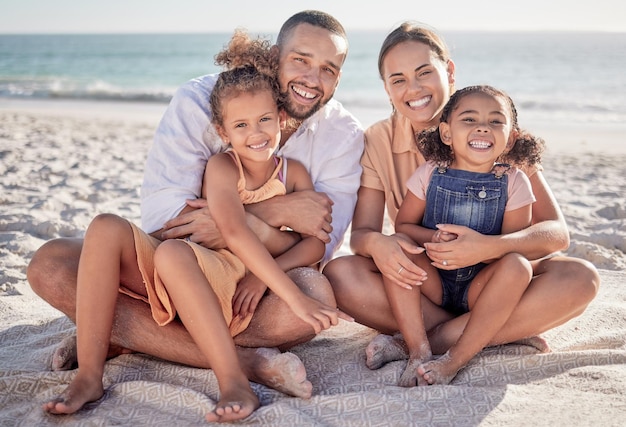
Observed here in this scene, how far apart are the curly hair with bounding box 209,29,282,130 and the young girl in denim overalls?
0.78 m

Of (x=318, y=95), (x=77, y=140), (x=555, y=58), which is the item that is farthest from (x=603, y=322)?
(x=555, y=58)

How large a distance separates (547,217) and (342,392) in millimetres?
1200

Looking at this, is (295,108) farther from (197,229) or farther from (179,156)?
(197,229)

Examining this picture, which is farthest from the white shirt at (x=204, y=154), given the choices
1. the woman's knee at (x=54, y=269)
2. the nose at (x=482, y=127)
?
the nose at (x=482, y=127)

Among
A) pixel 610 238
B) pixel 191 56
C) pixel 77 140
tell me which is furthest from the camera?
pixel 191 56

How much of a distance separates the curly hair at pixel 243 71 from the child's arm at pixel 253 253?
36 cm

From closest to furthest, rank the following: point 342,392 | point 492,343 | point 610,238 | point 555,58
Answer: point 342,392, point 492,343, point 610,238, point 555,58

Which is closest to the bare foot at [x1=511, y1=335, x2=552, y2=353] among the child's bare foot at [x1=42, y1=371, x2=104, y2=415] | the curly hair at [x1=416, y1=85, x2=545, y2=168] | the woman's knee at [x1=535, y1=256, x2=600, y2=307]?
the woman's knee at [x1=535, y1=256, x2=600, y2=307]

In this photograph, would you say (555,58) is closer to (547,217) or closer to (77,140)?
(77,140)

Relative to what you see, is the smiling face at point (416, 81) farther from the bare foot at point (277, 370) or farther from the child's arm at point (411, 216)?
the bare foot at point (277, 370)

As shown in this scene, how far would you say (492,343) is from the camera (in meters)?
2.81

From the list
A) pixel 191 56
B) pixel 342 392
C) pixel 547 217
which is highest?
pixel 547 217

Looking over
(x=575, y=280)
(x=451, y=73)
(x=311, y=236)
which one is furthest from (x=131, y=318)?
(x=451, y=73)

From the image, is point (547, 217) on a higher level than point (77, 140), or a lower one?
higher
